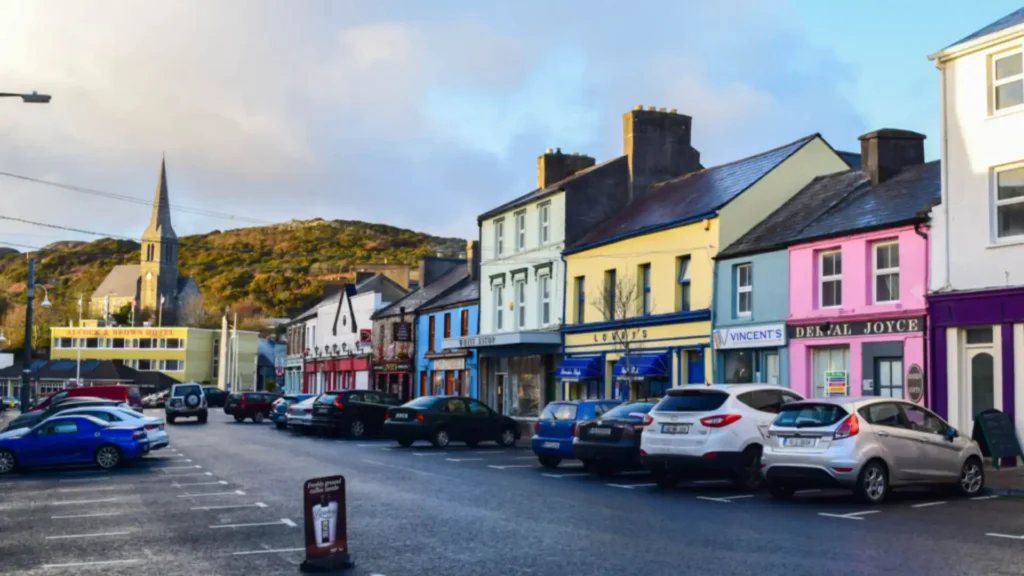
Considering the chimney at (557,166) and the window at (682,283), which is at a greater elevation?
the chimney at (557,166)

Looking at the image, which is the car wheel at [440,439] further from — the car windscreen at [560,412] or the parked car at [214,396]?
the parked car at [214,396]

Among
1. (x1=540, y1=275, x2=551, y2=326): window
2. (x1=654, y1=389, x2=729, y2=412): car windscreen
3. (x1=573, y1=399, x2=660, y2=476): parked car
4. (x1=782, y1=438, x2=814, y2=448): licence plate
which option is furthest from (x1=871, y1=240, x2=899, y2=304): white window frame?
(x1=540, y1=275, x2=551, y2=326): window

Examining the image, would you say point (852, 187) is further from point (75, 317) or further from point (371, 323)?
point (75, 317)

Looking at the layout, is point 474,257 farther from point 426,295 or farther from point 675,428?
point 675,428

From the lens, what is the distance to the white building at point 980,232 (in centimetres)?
2258

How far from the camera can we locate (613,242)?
3791 centimetres

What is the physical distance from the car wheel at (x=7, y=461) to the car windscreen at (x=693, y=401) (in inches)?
576

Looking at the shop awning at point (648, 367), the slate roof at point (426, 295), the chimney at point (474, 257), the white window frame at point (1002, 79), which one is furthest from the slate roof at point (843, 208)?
the slate roof at point (426, 295)

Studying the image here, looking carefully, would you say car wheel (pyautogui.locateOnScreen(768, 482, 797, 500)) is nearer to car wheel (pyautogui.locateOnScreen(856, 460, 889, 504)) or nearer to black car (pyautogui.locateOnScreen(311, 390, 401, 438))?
car wheel (pyautogui.locateOnScreen(856, 460, 889, 504))

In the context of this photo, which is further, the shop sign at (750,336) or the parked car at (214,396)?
the parked car at (214,396)

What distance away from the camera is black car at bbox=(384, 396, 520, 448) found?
31.6 metres

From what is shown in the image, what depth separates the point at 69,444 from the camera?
982 inches

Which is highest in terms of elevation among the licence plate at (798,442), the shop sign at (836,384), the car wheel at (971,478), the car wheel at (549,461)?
the shop sign at (836,384)

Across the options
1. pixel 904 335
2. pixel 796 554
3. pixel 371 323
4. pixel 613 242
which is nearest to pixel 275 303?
pixel 371 323
